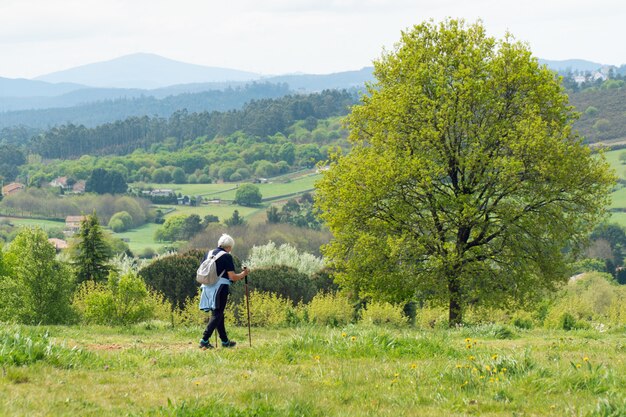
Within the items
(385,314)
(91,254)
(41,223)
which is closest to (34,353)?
(385,314)

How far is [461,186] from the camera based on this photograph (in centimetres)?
2408

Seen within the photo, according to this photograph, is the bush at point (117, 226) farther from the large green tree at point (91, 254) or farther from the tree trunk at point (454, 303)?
the tree trunk at point (454, 303)

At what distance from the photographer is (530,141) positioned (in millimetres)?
21641

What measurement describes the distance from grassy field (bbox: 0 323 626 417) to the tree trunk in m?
11.7

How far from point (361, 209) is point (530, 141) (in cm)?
561

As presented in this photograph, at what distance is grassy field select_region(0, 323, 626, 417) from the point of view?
7.84m

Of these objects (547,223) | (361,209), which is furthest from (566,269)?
(361,209)

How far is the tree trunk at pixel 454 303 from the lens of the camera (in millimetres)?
23703

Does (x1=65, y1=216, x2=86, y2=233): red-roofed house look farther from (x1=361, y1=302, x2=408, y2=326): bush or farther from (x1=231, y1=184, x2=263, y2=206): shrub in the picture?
(x1=361, y1=302, x2=408, y2=326): bush

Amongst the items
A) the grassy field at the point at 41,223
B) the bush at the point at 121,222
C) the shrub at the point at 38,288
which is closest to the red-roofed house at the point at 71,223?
the grassy field at the point at 41,223

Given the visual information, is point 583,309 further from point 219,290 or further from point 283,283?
point 219,290

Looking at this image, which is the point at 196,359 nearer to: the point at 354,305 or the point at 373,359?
the point at 373,359

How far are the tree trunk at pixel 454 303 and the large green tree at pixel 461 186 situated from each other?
4 centimetres

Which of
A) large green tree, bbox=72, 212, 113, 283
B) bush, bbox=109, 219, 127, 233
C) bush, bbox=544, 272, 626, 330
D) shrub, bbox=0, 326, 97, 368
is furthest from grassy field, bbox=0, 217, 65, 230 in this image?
shrub, bbox=0, 326, 97, 368
